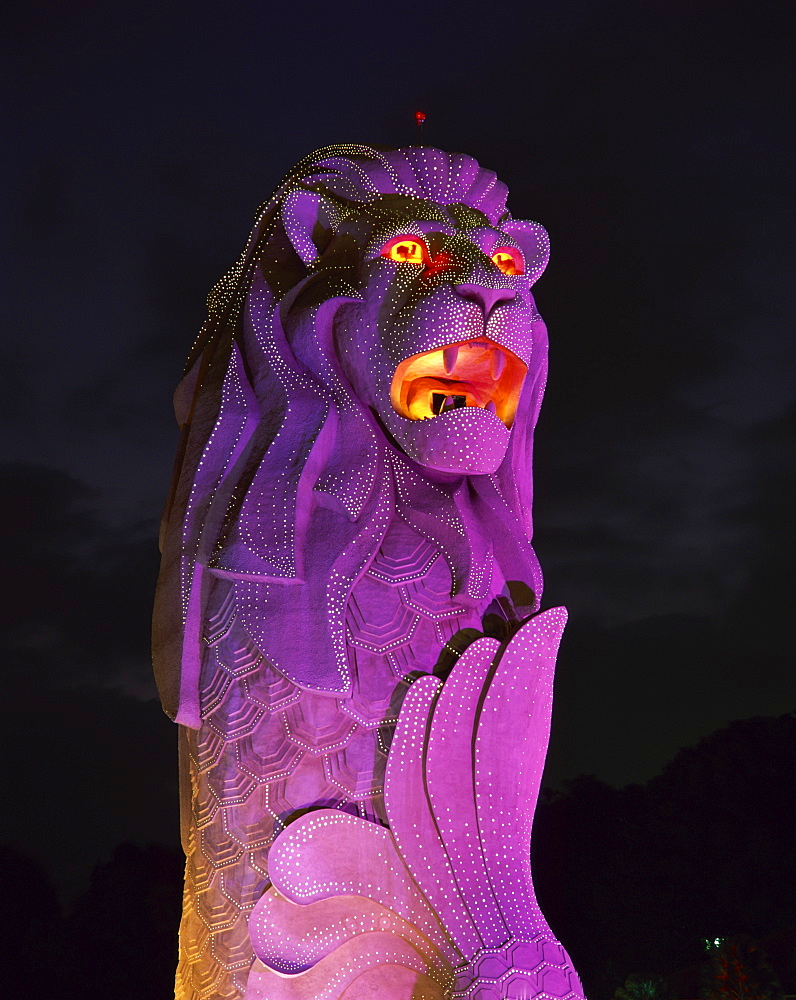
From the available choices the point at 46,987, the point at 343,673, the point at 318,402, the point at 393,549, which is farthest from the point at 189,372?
the point at 46,987

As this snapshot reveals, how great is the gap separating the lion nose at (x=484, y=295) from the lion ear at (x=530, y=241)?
609 mm

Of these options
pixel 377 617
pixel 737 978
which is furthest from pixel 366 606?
pixel 737 978

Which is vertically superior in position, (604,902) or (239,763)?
(604,902)

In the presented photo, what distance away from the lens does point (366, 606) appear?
4.14 meters

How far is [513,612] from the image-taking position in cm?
446

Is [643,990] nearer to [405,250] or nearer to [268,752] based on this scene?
[268,752]

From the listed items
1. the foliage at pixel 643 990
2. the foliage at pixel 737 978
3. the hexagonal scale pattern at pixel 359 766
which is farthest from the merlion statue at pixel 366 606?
the foliage at pixel 643 990

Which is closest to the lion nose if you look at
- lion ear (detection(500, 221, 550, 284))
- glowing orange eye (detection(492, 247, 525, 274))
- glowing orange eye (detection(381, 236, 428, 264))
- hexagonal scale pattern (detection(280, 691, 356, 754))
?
glowing orange eye (detection(381, 236, 428, 264))

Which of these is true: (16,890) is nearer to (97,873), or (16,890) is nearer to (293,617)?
(97,873)

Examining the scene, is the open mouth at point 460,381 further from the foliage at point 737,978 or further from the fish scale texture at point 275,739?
the foliage at point 737,978

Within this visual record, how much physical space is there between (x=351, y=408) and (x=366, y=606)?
81 centimetres

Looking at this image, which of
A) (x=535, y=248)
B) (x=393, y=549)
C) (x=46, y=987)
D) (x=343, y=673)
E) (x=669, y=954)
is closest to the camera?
(x=343, y=673)

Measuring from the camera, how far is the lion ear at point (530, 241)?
4.75 m

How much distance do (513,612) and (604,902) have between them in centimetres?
958
